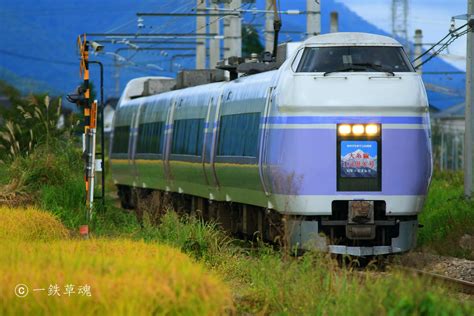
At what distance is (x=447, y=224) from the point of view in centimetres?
2331

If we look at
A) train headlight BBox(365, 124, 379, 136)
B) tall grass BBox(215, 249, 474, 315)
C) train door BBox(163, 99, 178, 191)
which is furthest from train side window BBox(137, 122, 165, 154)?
tall grass BBox(215, 249, 474, 315)

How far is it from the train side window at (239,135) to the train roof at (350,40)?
5.41 feet

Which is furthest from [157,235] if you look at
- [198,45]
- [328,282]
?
[198,45]

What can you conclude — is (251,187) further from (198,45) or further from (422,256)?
(198,45)

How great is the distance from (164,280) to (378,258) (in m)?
8.51

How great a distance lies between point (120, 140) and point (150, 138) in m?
5.01

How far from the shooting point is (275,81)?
19484 millimetres

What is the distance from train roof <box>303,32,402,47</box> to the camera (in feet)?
63.0

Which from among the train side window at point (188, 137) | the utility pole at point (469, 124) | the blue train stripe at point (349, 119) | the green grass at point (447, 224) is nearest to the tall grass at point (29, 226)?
the blue train stripe at point (349, 119)

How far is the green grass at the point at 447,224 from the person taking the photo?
69.7 ft

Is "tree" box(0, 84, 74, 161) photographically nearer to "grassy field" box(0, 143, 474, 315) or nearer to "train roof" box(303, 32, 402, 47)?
"train roof" box(303, 32, 402, 47)

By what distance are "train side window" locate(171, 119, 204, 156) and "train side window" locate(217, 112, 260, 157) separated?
5.96 feet

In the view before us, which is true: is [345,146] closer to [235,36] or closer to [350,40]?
[350,40]

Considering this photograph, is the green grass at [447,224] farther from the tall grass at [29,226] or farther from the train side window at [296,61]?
the tall grass at [29,226]
